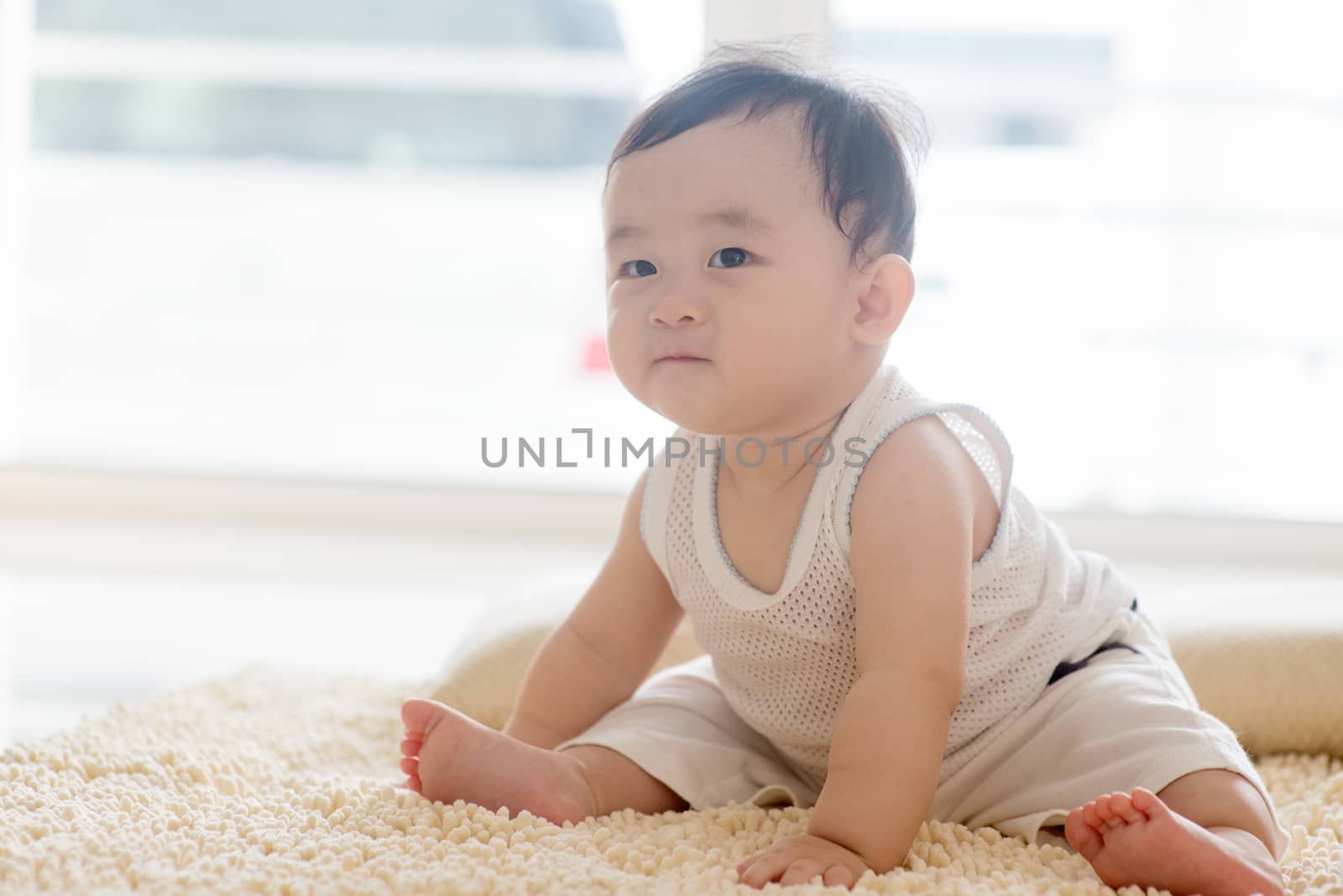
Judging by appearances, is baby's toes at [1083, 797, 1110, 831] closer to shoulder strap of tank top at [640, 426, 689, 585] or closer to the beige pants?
the beige pants

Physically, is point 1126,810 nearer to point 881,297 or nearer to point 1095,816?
point 1095,816

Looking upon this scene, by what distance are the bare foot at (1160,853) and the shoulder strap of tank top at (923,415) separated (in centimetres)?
19

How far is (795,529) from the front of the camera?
911 millimetres

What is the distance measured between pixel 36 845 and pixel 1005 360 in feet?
7.31

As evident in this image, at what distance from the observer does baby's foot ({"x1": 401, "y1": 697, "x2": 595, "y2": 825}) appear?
0.86 meters

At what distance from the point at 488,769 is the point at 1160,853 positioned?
0.41 metres

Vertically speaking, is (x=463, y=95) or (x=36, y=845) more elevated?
(x=463, y=95)

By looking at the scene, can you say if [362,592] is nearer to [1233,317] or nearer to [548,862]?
[548,862]

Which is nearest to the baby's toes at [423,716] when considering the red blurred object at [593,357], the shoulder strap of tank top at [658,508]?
the shoulder strap of tank top at [658,508]

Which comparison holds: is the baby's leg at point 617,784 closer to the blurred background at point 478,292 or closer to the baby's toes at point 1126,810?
the baby's toes at point 1126,810

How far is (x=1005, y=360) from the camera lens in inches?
106

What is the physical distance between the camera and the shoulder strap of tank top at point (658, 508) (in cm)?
99

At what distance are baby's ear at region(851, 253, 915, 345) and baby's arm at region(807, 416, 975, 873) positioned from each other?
70 mm

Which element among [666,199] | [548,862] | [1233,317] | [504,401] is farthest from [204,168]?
[548,862]
